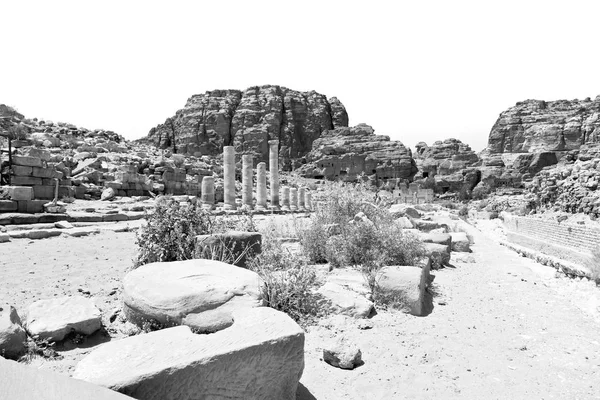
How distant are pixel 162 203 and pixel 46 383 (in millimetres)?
4786

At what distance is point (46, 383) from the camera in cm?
179

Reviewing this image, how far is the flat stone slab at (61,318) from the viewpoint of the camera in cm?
356

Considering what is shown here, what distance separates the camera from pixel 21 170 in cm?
1589

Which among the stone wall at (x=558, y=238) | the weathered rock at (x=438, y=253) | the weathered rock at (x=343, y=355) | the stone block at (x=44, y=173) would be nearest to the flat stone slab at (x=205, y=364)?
the weathered rock at (x=343, y=355)

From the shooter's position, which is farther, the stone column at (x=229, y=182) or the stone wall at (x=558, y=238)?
the stone column at (x=229, y=182)

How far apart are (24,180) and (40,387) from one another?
58.7 feet

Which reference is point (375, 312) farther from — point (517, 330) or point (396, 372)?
point (517, 330)

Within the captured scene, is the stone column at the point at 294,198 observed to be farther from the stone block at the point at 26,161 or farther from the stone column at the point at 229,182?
the stone block at the point at 26,161

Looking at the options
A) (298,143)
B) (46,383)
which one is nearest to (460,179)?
(298,143)

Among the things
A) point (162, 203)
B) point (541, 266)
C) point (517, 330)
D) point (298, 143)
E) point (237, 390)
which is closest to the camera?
point (237, 390)

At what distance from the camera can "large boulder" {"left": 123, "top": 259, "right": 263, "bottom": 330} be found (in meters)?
3.53

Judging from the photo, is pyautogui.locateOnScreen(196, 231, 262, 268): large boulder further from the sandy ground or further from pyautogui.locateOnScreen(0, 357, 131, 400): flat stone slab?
pyautogui.locateOnScreen(0, 357, 131, 400): flat stone slab

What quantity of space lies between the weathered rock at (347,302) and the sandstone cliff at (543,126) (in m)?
99.9

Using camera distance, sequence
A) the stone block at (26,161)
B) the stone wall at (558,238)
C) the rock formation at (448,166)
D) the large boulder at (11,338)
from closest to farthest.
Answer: the large boulder at (11,338) < the stone wall at (558,238) < the stone block at (26,161) < the rock formation at (448,166)
